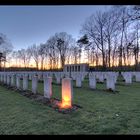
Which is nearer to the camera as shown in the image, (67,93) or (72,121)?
(72,121)

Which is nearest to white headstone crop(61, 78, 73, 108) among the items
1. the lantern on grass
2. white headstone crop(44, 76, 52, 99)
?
the lantern on grass

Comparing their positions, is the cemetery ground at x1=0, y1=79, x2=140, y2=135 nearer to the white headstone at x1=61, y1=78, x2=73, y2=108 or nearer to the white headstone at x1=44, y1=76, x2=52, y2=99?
the white headstone at x1=61, y1=78, x2=73, y2=108

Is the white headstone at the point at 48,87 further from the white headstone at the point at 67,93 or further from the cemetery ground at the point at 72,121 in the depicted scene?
the cemetery ground at the point at 72,121

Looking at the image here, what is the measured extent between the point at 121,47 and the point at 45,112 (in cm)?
3430

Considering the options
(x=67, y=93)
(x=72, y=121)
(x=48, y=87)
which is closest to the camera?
(x=72, y=121)

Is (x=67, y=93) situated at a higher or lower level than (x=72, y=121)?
higher

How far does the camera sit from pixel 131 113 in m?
5.79

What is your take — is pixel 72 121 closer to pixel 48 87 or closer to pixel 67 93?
pixel 67 93

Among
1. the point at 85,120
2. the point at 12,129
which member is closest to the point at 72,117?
the point at 85,120

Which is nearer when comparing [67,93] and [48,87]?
[67,93]

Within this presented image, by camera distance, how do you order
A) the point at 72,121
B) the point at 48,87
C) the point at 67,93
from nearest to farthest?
the point at 72,121
the point at 67,93
the point at 48,87

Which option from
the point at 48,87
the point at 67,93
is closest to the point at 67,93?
the point at 67,93

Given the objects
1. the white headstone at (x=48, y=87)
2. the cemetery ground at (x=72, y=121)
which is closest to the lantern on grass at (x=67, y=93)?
the cemetery ground at (x=72, y=121)
